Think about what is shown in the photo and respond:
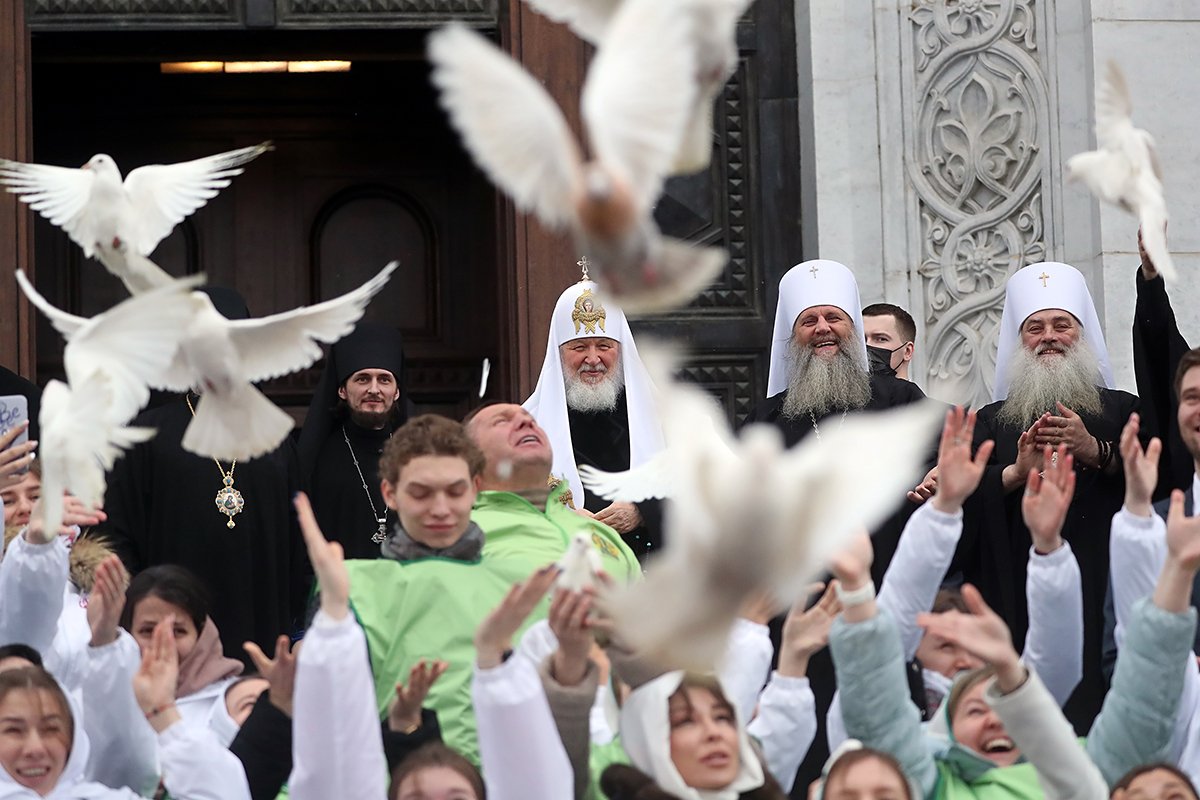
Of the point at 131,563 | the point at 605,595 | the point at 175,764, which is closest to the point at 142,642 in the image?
the point at 175,764

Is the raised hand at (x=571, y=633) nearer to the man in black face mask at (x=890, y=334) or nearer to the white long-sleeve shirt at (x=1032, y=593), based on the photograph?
the white long-sleeve shirt at (x=1032, y=593)

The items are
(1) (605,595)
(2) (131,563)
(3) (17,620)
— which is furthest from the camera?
(2) (131,563)

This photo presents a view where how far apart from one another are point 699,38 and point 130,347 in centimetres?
166

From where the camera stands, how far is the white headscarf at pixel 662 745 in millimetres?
5930

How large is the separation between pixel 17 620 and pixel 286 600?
180 cm

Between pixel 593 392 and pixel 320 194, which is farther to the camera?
pixel 320 194

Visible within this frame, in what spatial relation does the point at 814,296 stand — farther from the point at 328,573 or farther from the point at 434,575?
the point at 328,573

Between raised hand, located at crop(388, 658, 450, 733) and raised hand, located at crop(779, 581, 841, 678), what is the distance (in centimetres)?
88

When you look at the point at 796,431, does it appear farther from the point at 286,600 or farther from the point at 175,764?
the point at 175,764

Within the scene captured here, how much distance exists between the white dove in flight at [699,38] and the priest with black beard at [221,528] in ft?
11.5

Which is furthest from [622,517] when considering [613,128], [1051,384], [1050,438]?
[613,128]

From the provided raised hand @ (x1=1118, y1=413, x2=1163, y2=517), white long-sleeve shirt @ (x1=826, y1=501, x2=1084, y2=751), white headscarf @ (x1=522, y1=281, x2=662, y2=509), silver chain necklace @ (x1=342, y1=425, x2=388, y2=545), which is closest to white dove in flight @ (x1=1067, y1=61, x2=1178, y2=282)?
raised hand @ (x1=1118, y1=413, x2=1163, y2=517)

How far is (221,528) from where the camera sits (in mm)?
8555

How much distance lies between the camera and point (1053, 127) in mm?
9617
